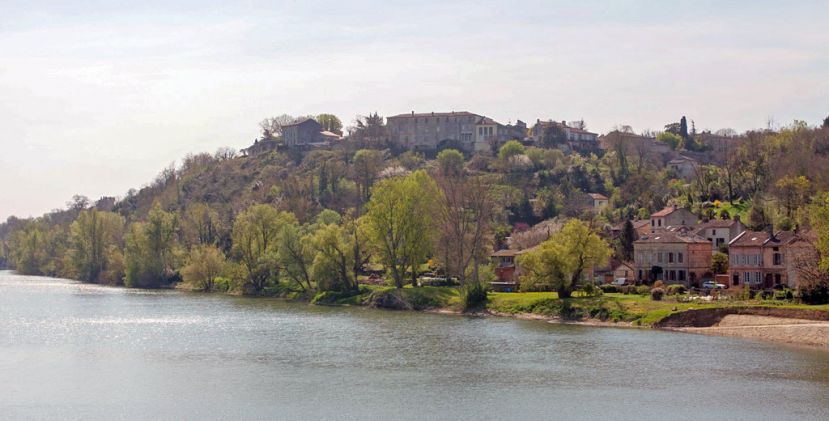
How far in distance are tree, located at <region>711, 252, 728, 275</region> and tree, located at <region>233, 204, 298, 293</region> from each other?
1746 inches

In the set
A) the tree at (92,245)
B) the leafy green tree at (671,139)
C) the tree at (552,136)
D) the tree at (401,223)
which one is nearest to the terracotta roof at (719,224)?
the tree at (401,223)

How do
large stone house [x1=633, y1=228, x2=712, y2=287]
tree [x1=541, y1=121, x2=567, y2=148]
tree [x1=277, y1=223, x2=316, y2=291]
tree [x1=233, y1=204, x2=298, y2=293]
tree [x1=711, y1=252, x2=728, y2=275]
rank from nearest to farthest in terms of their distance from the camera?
large stone house [x1=633, y1=228, x2=712, y2=287]
tree [x1=711, y1=252, x2=728, y2=275]
tree [x1=277, y1=223, x2=316, y2=291]
tree [x1=233, y1=204, x2=298, y2=293]
tree [x1=541, y1=121, x2=567, y2=148]

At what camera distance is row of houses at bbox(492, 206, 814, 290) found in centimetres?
7538

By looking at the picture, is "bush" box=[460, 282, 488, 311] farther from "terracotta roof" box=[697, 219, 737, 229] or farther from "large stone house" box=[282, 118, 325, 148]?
"large stone house" box=[282, 118, 325, 148]

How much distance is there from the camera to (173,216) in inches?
5034

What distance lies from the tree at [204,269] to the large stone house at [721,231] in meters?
53.9

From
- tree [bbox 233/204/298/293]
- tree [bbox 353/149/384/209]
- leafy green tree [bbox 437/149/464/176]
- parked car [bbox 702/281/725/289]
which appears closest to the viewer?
parked car [bbox 702/281/725/289]

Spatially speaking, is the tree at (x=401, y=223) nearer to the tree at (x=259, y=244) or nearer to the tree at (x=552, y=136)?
the tree at (x=259, y=244)

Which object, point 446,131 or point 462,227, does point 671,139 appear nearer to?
point 446,131

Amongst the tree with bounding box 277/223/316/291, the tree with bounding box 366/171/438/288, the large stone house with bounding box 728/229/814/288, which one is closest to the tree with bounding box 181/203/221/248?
the tree with bounding box 277/223/316/291

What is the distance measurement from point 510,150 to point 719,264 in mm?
79032

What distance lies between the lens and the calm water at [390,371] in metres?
41.2

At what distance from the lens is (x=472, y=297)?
81.0 meters

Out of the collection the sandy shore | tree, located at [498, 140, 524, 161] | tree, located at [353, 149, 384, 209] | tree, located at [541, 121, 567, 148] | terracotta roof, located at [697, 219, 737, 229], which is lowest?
the sandy shore
